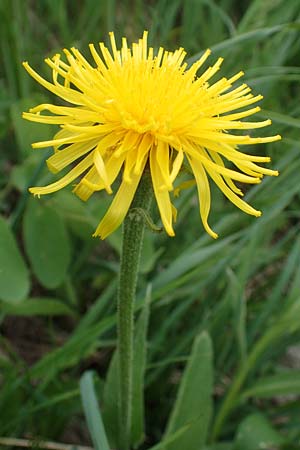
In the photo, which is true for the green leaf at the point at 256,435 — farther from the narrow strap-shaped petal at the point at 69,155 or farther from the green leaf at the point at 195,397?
the narrow strap-shaped petal at the point at 69,155

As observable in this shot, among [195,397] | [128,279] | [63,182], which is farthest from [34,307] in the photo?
[63,182]

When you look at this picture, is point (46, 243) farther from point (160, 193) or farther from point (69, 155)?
point (160, 193)

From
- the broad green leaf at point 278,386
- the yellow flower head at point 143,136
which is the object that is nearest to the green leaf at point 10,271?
the yellow flower head at point 143,136

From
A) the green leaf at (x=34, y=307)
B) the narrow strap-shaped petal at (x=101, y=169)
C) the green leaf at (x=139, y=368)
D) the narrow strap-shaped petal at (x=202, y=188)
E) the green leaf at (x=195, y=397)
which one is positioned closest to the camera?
the narrow strap-shaped petal at (x=101, y=169)

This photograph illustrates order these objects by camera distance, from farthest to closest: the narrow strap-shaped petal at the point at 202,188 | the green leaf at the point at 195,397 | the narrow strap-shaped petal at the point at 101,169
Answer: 1. the green leaf at the point at 195,397
2. the narrow strap-shaped petal at the point at 202,188
3. the narrow strap-shaped petal at the point at 101,169

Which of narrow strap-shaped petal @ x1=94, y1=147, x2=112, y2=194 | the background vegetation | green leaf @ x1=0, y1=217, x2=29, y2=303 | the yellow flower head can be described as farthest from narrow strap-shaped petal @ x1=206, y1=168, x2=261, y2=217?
green leaf @ x1=0, y1=217, x2=29, y2=303

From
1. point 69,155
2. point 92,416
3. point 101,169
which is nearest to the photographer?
point 101,169

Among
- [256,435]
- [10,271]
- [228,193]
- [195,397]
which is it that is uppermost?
[228,193]

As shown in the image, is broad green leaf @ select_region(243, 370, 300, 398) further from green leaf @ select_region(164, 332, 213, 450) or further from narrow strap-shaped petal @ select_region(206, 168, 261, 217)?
narrow strap-shaped petal @ select_region(206, 168, 261, 217)

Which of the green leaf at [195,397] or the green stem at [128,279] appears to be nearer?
Answer: the green stem at [128,279]
